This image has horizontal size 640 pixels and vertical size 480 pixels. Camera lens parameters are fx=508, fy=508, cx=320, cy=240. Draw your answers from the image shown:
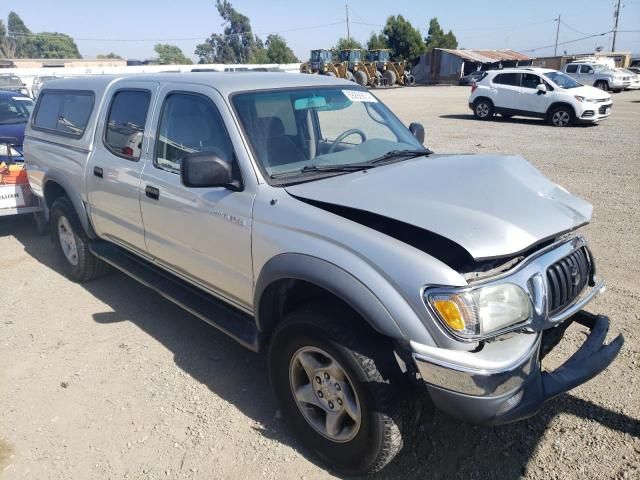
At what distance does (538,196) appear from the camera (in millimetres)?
2711

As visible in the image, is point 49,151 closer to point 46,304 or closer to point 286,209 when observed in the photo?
point 46,304

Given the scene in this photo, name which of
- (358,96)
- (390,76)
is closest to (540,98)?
Result: (358,96)

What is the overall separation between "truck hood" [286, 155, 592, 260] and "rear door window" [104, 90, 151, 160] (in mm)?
1611

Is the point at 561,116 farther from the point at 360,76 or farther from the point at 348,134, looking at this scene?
the point at 360,76

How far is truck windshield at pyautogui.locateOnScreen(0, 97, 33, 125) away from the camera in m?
8.91

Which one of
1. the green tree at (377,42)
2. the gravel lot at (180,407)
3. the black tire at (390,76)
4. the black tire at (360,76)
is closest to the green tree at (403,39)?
the green tree at (377,42)

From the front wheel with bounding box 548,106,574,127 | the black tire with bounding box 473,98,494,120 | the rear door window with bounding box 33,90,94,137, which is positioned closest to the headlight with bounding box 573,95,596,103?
the front wheel with bounding box 548,106,574,127

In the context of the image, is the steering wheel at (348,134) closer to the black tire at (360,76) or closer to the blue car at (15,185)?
the blue car at (15,185)

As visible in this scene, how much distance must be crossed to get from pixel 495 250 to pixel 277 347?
4.15 ft

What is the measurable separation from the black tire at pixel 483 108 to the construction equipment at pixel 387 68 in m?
22.4

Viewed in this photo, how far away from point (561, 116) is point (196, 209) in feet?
50.6

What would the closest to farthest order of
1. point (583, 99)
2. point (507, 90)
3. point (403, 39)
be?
point (583, 99), point (507, 90), point (403, 39)

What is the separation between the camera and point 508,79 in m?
17.0

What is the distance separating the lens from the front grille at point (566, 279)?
93.7 inches
